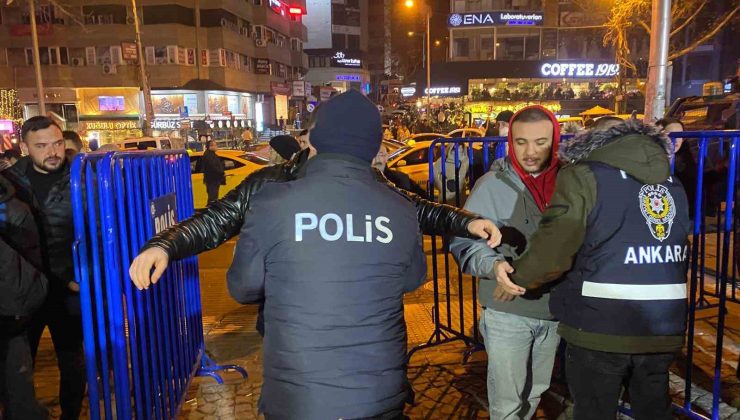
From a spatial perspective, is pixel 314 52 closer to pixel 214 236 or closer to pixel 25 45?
pixel 25 45

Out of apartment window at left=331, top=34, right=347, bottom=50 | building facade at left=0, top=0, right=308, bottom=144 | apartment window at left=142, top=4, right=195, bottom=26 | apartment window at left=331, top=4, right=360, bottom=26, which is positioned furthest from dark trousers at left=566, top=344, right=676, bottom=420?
apartment window at left=331, top=4, right=360, bottom=26

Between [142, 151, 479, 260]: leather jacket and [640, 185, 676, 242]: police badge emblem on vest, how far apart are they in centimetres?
72

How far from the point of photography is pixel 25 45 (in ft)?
127

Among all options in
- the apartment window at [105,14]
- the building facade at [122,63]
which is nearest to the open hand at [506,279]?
the building facade at [122,63]

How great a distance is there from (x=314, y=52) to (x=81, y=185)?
90261 millimetres

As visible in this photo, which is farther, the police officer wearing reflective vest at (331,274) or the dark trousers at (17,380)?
the dark trousers at (17,380)

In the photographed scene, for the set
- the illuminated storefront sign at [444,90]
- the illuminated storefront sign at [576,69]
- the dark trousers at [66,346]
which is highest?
the illuminated storefront sign at [576,69]

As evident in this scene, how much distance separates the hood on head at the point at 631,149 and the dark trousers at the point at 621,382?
0.80 m

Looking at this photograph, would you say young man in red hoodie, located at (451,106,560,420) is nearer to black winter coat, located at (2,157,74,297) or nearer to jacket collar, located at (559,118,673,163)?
jacket collar, located at (559,118,673,163)

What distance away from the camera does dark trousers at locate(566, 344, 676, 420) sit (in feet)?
7.88

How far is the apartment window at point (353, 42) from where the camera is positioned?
94.0 meters

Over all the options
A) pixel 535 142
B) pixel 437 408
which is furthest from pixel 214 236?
pixel 437 408

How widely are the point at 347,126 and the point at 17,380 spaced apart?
250 centimetres

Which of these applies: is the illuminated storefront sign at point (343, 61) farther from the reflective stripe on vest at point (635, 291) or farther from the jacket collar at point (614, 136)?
the reflective stripe on vest at point (635, 291)
